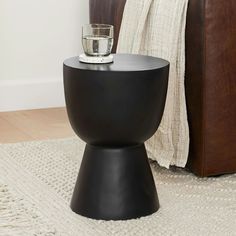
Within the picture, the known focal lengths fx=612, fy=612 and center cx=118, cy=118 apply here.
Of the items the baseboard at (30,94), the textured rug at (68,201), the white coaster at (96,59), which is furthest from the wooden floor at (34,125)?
the white coaster at (96,59)

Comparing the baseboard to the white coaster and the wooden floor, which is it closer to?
the wooden floor

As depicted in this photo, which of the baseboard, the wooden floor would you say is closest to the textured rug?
the wooden floor

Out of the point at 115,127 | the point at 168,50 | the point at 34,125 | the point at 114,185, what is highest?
the point at 168,50

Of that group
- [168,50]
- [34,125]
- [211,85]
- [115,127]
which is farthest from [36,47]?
[115,127]

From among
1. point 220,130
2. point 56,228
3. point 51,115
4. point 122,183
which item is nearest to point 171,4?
point 220,130

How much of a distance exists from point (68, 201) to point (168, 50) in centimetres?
58

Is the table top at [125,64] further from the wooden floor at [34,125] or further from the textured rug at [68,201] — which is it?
the wooden floor at [34,125]

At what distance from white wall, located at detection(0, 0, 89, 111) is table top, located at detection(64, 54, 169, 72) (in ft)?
3.99

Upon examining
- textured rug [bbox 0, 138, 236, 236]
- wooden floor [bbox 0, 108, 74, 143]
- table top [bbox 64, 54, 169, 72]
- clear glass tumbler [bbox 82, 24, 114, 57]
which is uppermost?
clear glass tumbler [bbox 82, 24, 114, 57]

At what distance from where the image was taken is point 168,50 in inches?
78.3

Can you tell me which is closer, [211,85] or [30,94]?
[211,85]

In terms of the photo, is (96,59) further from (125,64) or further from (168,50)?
(168,50)

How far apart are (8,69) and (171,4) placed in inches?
47.9

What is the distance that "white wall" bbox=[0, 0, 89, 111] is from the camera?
2.95m
